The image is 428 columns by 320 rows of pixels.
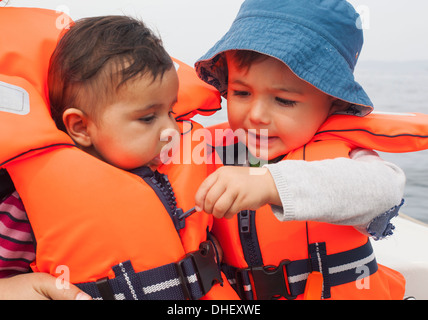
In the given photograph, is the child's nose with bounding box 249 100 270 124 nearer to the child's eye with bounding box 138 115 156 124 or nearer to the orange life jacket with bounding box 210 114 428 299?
the orange life jacket with bounding box 210 114 428 299

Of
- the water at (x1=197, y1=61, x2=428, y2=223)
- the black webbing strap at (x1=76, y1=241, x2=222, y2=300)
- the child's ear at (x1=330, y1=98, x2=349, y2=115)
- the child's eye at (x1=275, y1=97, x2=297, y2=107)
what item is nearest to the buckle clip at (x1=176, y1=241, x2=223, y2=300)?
the black webbing strap at (x1=76, y1=241, x2=222, y2=300)

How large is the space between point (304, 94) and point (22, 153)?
0.75m

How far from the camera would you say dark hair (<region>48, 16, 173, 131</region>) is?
102cm

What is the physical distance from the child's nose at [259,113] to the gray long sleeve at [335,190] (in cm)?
26

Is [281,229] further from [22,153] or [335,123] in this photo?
[22,153]

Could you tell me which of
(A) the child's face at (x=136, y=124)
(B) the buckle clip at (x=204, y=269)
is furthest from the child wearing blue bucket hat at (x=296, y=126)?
(A) the child's face at (x=136, y=124)

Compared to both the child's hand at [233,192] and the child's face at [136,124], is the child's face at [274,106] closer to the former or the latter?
the child's face at [136,124]

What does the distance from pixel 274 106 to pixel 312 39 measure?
0.69ft

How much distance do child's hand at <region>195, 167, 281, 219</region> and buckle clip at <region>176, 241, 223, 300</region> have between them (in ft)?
0.75

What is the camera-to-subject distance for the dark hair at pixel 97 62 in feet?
3.35

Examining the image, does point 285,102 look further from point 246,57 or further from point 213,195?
point 213,195

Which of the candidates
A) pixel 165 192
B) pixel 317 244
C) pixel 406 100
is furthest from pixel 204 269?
pixel 406 100

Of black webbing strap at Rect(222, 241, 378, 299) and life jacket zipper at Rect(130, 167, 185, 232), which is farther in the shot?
black webbing strap at Rect(222, 241, 378, 299)
